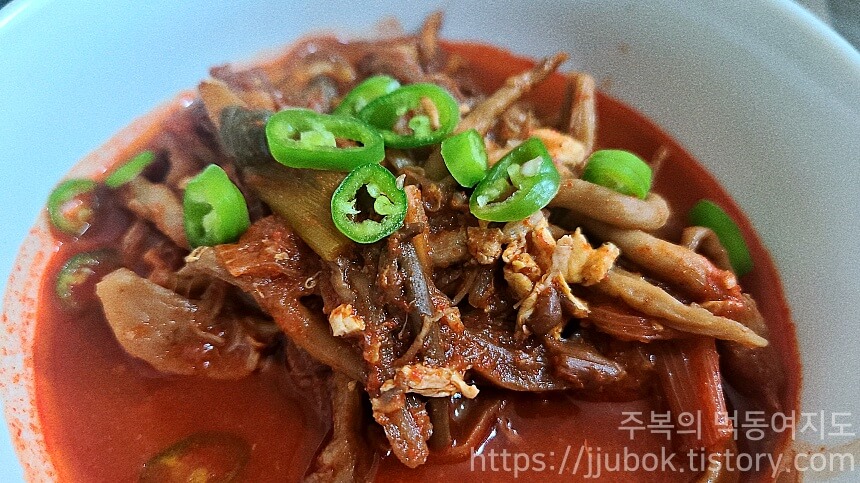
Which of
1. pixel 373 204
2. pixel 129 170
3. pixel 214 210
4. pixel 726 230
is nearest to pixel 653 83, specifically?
pixel 726 230

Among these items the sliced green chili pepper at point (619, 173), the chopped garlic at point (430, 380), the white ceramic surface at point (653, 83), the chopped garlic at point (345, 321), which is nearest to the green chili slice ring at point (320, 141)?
the chopped garlic at point (345, 321)

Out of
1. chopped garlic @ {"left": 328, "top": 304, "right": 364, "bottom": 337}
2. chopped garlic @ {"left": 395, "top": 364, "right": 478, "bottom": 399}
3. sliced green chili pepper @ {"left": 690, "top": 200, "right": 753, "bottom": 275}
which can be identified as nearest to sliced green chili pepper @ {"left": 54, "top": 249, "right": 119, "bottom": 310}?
chopped garlic @ {"left": 328, "top": 304, "right": 364, "bottom": 337}

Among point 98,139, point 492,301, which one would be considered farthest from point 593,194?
point 98,139

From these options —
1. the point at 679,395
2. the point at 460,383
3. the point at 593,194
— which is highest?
the point at 593,194

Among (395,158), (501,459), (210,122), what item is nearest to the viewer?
(501,459)

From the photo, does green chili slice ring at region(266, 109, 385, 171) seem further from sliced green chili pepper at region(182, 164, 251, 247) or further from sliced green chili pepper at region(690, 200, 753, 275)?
sliced green chili pepper at region(690, 200, 753, 275)

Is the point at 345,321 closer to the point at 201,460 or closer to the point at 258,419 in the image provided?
the point at 258,419

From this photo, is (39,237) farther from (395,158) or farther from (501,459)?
(501,459)
